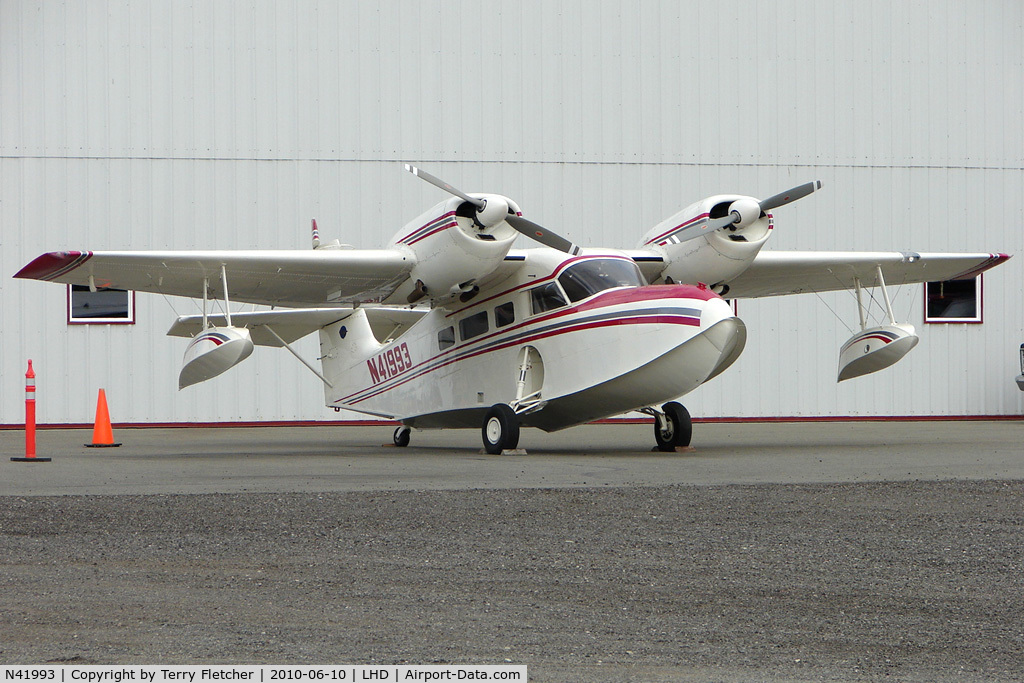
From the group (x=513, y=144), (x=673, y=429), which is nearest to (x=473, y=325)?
(x=673, y=429)

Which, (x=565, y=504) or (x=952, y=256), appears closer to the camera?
(x=565, y=504)

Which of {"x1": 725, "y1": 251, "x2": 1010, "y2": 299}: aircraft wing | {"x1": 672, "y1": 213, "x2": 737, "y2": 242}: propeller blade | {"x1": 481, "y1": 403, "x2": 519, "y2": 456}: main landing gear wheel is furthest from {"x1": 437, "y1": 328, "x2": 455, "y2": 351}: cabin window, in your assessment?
{"x1": 725, "y1": 251, "x2": 1010, "y2": 299}: aircraft wing

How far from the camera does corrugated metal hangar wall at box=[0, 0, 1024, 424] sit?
21.8 meters

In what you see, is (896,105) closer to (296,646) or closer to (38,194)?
(38,194)

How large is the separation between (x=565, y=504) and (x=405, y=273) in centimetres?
704

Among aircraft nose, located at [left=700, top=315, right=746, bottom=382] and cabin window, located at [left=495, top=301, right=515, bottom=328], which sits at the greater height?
cabin window, located at [left=495, top=301, right=515, bottom=328]

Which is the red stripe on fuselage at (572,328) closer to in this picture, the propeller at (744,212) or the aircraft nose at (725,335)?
the aircraft nose at (725,335)

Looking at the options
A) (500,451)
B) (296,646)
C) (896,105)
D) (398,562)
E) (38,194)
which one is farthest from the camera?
(896,105)

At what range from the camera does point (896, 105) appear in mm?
Result: 23922

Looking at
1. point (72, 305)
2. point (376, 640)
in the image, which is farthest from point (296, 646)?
point (72, 305)

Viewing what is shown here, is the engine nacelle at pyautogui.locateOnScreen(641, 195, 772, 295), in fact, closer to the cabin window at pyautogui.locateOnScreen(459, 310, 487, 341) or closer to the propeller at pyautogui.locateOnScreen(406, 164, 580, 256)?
the propeller at pyautogui.locateOnScreen(406, 164, 580, 256)

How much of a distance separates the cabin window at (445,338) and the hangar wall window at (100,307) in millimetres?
8507

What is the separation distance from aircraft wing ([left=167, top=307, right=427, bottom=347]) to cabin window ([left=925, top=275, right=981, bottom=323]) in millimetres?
11731

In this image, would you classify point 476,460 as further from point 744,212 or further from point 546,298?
point 744,212
